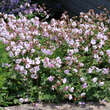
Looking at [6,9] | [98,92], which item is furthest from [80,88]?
[6,9]

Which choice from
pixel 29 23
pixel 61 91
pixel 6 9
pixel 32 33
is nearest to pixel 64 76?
pixel 61 91

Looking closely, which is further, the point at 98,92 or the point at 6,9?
the point at 6,9

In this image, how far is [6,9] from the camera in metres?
6.02

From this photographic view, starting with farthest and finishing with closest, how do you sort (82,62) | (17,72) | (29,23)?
(29,23) < (82,62) < (17,72)

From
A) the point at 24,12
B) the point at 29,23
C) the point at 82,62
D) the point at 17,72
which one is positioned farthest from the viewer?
the point at 24,12

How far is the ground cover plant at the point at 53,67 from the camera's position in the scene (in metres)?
3.59

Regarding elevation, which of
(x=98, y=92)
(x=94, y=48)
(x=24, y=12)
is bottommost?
(x=98, y=92)

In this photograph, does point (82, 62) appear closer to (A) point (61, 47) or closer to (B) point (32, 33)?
(A) point (61, 47)

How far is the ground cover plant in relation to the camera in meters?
3.59

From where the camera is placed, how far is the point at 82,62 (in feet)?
13.2

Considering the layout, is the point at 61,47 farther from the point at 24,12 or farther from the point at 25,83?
the point at 24,12

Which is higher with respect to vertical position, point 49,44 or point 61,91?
point 49,44

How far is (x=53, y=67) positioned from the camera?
3.63 metres

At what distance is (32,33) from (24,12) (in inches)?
64.5
